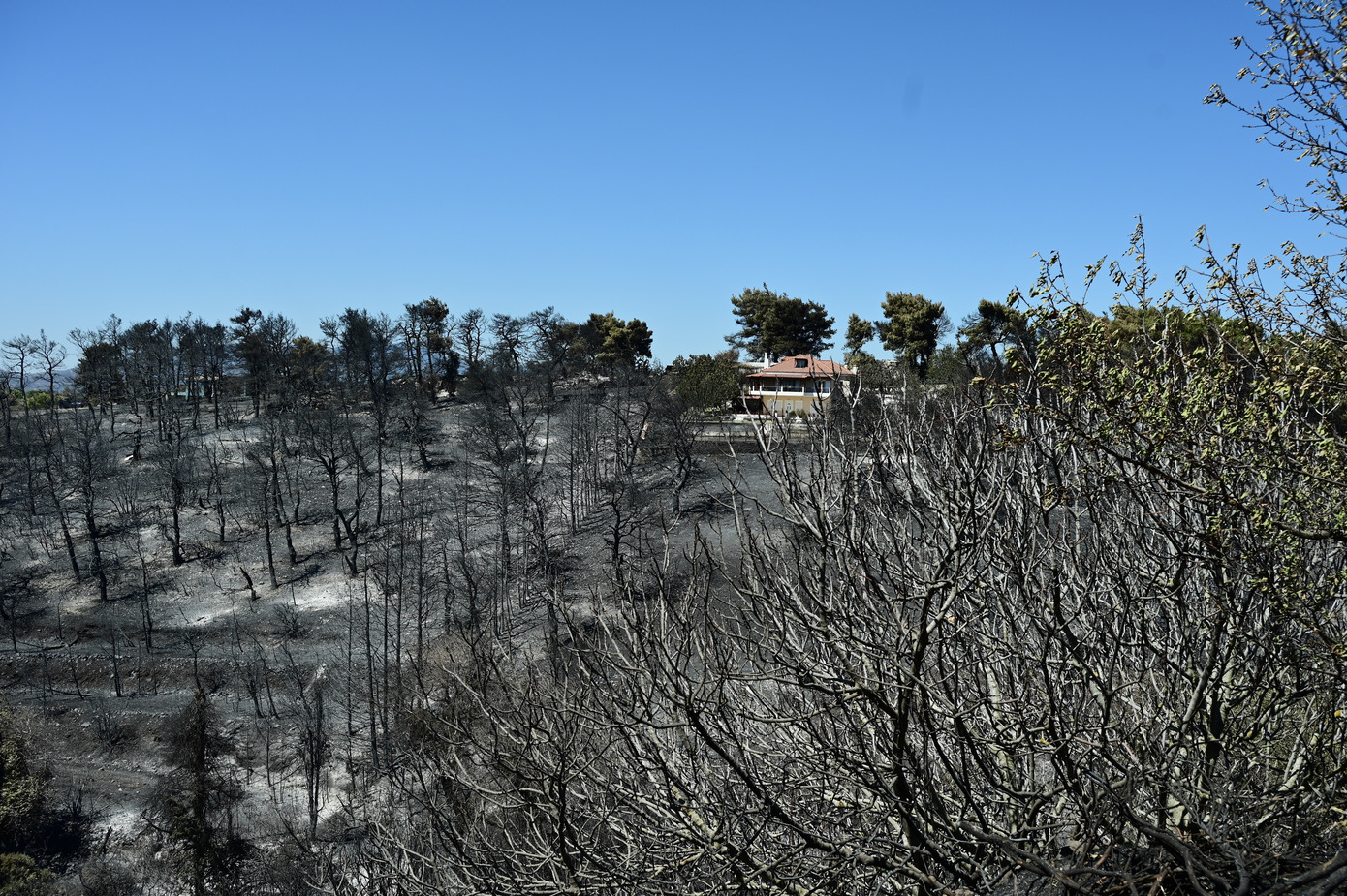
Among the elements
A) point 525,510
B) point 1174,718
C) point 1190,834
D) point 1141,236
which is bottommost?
point 525,510

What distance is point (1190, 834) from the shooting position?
493 cm

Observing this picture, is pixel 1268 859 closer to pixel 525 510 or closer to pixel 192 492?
pixel 525 510

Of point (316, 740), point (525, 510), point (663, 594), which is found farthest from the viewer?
point (525, 510)

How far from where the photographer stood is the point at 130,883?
2600 centimetres

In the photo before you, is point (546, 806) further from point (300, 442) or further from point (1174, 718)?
point (300, 442)

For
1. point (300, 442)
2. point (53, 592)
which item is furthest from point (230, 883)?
point (300, 442)

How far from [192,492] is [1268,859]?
55874 mm

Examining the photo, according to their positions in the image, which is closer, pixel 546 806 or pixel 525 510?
pixel 546 806

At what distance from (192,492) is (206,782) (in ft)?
92.2

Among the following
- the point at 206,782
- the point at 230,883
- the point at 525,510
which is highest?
the point at 525,510

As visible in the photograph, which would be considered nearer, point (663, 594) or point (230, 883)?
point (663, 594)

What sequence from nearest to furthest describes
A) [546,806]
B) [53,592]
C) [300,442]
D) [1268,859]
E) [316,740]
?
[1268,859], [546,806], [316,740], [53,592], [300,442]

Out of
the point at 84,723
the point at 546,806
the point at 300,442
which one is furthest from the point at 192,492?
the point at 546,806

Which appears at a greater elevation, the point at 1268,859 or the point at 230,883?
the point at 1268,859
